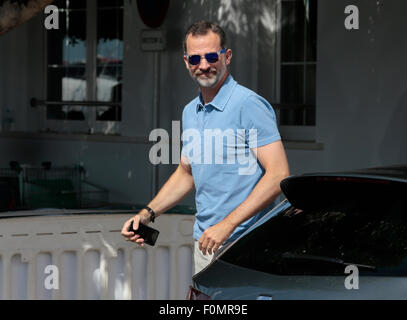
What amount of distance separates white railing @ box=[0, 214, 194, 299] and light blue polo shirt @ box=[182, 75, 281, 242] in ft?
3.27

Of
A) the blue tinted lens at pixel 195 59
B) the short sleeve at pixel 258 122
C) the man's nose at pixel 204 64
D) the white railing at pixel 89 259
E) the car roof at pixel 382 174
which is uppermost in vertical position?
the blue tinted lens at pixel 195 59

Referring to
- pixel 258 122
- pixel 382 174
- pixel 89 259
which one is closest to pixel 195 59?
pixel 258 122

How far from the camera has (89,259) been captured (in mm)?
4809

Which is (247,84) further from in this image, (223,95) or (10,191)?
(223,95)

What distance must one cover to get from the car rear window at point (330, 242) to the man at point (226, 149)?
15.7 inches

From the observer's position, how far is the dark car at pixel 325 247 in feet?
9.04

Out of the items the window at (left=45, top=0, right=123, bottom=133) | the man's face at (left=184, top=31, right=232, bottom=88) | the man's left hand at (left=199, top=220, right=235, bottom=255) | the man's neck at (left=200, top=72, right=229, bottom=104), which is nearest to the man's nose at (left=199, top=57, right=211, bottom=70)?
the man's face at (left=184, top=31, right=232, bottom=88)

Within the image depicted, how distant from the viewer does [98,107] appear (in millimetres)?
14727

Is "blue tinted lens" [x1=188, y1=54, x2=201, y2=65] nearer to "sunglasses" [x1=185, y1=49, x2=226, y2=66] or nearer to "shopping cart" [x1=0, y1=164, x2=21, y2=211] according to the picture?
"sunglasses" [x1=185, y1=49, x2=226, y2=66]

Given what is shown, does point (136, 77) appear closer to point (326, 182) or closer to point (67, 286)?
point (67, 286)

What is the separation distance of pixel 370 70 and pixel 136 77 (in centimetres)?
391

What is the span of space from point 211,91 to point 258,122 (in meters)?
0.29
